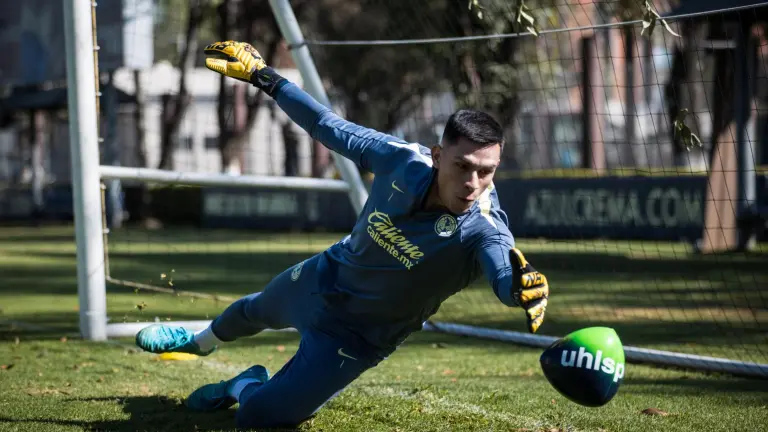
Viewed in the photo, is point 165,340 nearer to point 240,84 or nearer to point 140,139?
point 240,84

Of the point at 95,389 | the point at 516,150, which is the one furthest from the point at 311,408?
the point at 516,150

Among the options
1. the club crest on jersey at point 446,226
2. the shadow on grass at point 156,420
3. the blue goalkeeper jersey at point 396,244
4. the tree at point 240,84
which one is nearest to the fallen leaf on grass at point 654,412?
the blue goalkeeper jersey at point 396,244

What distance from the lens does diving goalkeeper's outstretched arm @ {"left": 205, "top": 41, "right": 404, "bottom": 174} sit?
16.1ft

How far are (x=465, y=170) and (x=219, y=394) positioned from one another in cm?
211

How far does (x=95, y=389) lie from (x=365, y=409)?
5.76 feet

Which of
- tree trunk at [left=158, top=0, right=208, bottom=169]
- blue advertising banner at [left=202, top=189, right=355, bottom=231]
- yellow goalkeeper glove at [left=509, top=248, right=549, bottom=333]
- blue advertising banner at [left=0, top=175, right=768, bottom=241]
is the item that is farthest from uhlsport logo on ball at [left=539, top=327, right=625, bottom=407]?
blue advertising banner at [left=202, top=189, right=355, bottom=231]

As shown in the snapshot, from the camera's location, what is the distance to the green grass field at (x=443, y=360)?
5363 mm

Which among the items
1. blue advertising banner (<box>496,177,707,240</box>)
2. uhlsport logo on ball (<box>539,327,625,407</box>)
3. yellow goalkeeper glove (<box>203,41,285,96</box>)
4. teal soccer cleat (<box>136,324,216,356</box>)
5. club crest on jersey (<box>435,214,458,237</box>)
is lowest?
blue advertising banner (<box>496,177,707,240</box>)

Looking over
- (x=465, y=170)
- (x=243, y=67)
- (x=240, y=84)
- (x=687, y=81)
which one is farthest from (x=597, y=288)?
(x=240, y=84)

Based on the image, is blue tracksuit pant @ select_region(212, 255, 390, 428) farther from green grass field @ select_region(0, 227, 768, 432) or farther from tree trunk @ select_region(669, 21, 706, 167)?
tree trunk @ select_region(669, 21, 706, 167)

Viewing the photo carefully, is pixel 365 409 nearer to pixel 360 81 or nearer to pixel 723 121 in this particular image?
pixel 723 121

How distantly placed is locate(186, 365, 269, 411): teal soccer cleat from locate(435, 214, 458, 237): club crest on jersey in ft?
5.01

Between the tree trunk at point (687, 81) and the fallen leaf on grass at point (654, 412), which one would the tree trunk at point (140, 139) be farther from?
the fallen leaf on grass at point (654, 412)

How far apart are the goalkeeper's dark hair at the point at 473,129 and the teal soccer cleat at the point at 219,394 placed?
1854 mm
